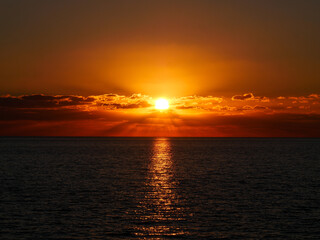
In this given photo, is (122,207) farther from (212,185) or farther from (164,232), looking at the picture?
(212,185)

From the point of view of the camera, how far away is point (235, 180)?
228 feet

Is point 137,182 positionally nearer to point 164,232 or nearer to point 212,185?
point 212,185

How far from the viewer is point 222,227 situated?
111ft

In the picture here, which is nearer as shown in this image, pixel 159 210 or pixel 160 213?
pixel 160 213

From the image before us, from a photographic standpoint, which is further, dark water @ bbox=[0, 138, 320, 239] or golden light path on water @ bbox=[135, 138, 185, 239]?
golden light path on water @ bbox=[135, 138, 185, 239]

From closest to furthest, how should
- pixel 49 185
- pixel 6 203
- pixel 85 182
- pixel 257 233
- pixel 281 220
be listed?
1. pixel 257 233
2. pixel 281 220
3. pixel 6 203
4. pixel 49 185
5. pixel 85 182

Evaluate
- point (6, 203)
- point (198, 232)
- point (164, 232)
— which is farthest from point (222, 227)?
point (6, 203)

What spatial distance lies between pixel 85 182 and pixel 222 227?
36452mm

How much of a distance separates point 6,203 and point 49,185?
17.1m

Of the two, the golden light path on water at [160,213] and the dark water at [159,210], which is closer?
the dark water at [159,210]

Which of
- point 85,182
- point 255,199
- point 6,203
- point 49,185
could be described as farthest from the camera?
point 85,182

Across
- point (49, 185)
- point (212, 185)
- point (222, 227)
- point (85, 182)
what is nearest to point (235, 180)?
point (212, 185)

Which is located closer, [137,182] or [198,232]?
[198,232]

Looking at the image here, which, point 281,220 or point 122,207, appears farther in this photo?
point 122,207
